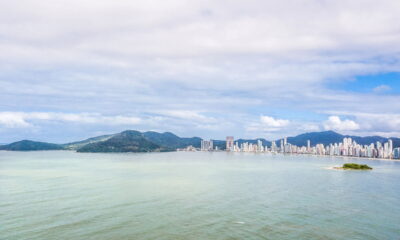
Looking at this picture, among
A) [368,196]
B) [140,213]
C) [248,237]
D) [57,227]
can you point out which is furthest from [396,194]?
[57,227]

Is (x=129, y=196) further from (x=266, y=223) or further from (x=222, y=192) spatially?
(x=266, y=223)

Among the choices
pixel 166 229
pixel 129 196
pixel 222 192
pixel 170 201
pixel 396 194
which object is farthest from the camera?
pixel 396 194

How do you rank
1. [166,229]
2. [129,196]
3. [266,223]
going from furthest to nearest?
1. [129,196]
2. [266,223]
3. [166,229]

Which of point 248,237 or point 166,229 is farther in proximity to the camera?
point 166,229

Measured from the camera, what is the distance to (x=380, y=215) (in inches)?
2009

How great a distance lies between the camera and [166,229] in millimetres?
40188

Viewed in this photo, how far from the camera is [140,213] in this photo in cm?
4856

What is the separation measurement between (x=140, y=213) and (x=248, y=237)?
58.3 feet

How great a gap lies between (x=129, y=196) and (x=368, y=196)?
5045 centimetres

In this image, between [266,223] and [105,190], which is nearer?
[266,223]

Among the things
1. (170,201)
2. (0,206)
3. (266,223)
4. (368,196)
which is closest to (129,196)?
(170,201)

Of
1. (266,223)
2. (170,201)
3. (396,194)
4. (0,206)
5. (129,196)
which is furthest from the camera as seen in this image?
(396,194)

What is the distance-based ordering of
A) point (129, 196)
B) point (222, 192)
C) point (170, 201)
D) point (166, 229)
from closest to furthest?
1. point (166, 229)
2. point (170, 201)
3. point (129, 196)
4. point (222, 192)

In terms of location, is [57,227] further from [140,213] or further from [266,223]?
[266,223]
